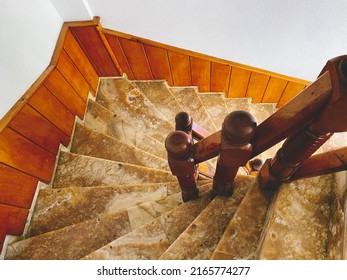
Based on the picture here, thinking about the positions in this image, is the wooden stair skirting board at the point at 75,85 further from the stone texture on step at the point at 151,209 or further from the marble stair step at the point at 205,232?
the marble stair step at the point at 205,232

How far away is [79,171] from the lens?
1912 mm

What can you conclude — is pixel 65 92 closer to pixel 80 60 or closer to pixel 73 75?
pixel 73 75

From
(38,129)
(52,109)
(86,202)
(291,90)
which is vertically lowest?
(86,202)

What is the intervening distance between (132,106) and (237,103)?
3.12 feet

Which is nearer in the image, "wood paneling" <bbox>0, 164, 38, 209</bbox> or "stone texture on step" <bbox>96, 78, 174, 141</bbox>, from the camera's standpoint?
"wood paneling" <bbox>0, 164, 38, 209</bbox>

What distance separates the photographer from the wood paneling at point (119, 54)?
7.24 ft

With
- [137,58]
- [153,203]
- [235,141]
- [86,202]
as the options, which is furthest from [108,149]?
[235,141]

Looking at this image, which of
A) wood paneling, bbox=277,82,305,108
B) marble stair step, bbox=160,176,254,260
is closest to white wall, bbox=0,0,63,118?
marble stair step, bbox=160,176,254,260

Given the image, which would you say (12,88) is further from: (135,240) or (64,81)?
(135,240)

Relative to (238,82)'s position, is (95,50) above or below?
above

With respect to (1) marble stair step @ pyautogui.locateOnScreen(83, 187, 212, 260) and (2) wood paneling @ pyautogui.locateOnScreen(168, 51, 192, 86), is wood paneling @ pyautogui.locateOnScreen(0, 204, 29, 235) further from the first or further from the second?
(2) wood paneling @ pyautogui.locateOnScreen(168, 51, 192, 86)

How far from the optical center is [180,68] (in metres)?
2.31

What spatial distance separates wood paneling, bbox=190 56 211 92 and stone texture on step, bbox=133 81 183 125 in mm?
263

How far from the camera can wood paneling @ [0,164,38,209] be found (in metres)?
1.50
